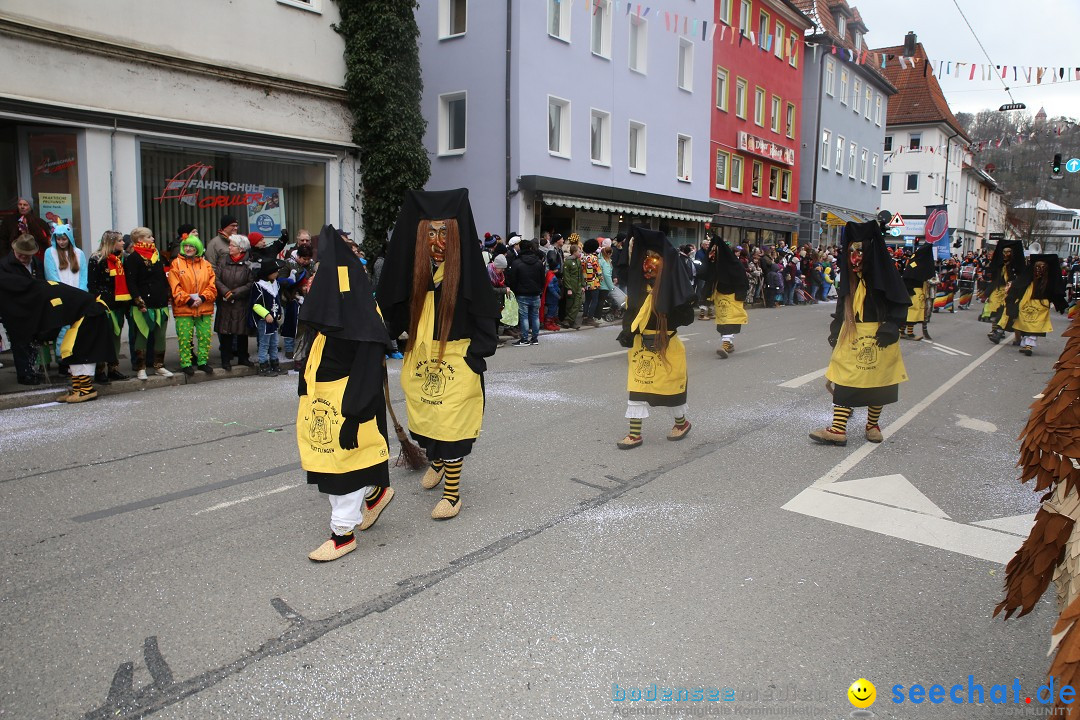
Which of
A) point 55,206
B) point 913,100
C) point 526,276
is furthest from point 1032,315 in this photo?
point 913,100

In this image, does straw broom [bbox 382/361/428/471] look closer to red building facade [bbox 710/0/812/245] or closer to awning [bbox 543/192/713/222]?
awning [bbox 543/192/713/222]

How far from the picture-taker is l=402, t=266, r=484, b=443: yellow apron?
A: 16.2ft

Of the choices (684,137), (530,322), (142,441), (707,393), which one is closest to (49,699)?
(142,441)

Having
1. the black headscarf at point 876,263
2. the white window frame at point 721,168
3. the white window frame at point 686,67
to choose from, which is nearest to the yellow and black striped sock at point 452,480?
the black headscarf at point 876,263

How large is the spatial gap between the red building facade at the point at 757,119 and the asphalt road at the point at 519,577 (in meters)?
24.5

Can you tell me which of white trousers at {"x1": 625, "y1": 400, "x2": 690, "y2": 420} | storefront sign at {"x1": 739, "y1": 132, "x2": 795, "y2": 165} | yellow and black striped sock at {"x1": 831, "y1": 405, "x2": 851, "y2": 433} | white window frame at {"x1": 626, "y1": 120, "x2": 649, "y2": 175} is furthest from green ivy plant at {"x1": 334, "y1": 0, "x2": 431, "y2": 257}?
storefront sign at {"x1": 739, "y1": 132, "x2": 795, "y2": 165}

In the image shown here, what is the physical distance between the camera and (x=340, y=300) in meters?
4.18

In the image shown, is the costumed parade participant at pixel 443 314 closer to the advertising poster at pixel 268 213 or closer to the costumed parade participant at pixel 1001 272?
the advertising poster at pixel 268 213

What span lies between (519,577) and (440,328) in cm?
167

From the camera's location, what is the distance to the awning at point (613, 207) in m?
21.2

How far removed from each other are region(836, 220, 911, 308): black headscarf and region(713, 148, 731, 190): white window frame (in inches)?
952

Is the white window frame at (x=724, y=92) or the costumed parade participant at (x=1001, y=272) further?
the white window frame at (x=724, y=92)

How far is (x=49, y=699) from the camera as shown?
118 inches

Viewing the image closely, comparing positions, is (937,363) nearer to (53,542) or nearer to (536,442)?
(536,442)
